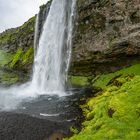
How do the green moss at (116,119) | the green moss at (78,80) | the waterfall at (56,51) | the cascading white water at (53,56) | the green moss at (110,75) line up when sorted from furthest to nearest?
the waterfall at (56,51)
the cascading white water at (53,56)
the green moss at (78,80)
the green moss at (110,75)
the green moss at (116,119)

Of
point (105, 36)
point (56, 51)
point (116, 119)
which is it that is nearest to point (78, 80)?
point (105, 36)

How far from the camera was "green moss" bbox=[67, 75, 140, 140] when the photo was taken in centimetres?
2833

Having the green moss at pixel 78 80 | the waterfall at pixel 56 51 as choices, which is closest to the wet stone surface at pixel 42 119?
the green moss at pixel 78 80

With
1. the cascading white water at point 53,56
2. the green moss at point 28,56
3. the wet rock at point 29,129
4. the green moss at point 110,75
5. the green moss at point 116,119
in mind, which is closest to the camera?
the green moss at point 116,119

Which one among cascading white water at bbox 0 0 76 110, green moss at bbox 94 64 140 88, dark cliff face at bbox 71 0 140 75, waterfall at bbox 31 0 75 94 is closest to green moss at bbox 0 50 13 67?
cascading white water at bbox 0 0 76 110

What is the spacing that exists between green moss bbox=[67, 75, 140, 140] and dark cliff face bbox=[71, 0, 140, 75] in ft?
70.7

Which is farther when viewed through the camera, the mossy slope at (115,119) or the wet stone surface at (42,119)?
the wet stone surface at (42,119)

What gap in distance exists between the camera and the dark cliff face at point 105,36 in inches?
2413

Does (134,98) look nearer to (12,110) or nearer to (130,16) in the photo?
(12,110)

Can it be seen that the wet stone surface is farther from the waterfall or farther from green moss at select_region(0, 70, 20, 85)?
green moss at select_region(0, 70, 20, 85)

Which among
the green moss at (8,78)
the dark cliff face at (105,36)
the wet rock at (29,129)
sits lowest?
the wet rock at (29,129)

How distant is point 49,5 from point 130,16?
28.8 meters

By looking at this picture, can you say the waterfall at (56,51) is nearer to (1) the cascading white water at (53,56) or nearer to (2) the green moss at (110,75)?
(1) the cascading white water at (53,56)

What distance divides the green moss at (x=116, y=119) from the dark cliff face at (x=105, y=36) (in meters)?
21.6
